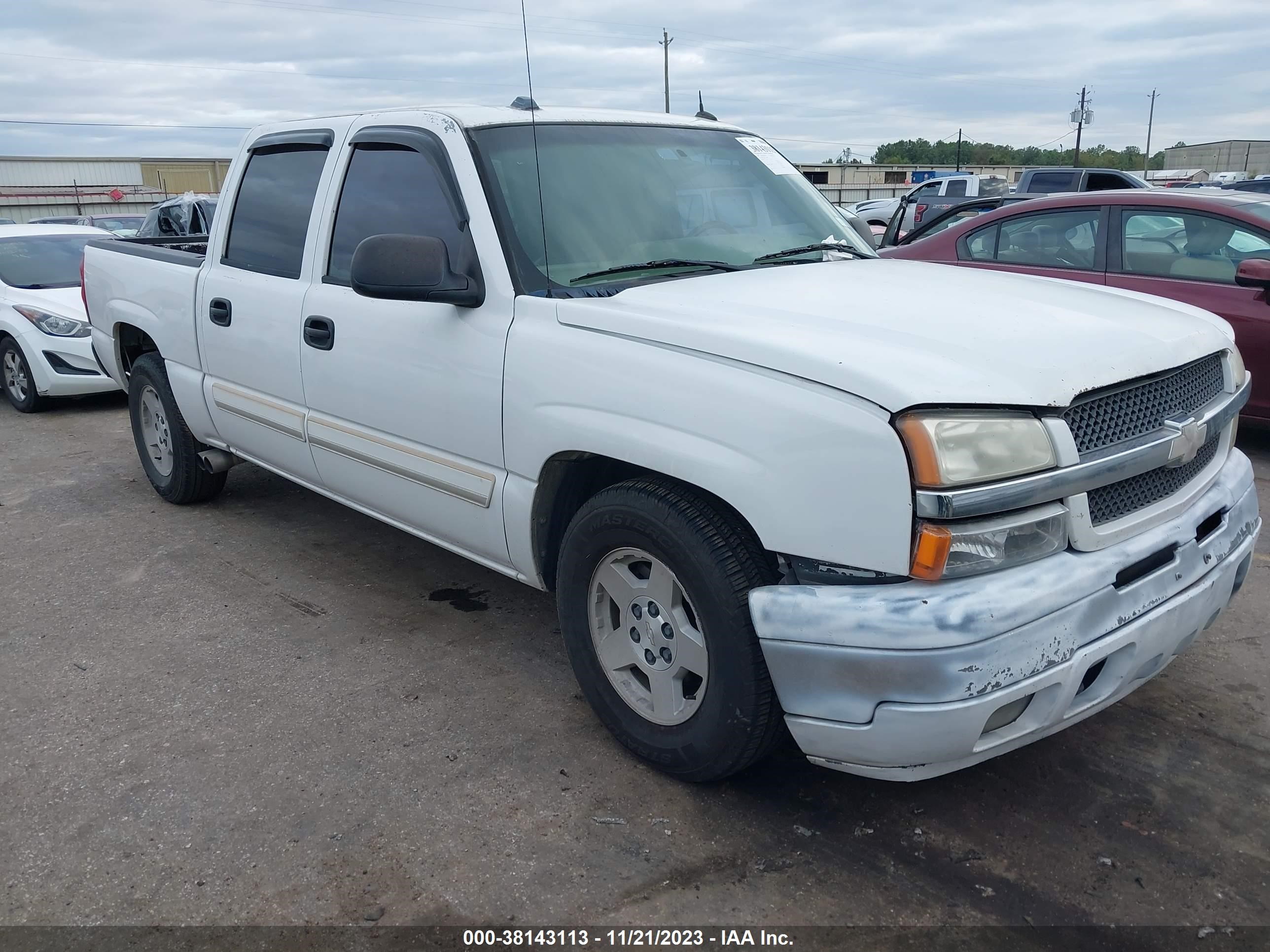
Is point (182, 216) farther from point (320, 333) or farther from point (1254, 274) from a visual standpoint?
point (1254, 274)

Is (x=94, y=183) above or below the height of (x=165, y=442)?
above

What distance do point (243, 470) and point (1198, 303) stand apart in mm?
5890

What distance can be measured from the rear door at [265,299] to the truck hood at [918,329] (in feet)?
5.28

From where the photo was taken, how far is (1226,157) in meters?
59.8

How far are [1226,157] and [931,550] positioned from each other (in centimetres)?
6907

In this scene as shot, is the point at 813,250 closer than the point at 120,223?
Yes

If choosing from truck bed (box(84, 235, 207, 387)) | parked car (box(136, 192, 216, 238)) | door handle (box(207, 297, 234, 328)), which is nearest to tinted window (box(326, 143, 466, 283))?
door handle (box(207, 297, 234, 328))

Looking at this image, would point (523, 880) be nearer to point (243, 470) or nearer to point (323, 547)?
point (323, 547)

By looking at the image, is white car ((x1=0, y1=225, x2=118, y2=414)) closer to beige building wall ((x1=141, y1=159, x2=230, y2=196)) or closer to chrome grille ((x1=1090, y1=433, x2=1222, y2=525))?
chrome grille ((x1=1090, y1=433, x2=1222, y2=525))

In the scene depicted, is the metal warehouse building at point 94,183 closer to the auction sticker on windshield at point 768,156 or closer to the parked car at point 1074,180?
the parked car at point 1074,180

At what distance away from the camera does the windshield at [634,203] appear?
3246mm

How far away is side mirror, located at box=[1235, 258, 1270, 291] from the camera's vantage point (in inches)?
224

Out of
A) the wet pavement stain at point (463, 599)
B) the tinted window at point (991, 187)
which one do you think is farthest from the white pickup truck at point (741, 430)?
the tinted window at point (991, 187)

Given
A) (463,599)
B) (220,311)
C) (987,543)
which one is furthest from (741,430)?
(220,311)
